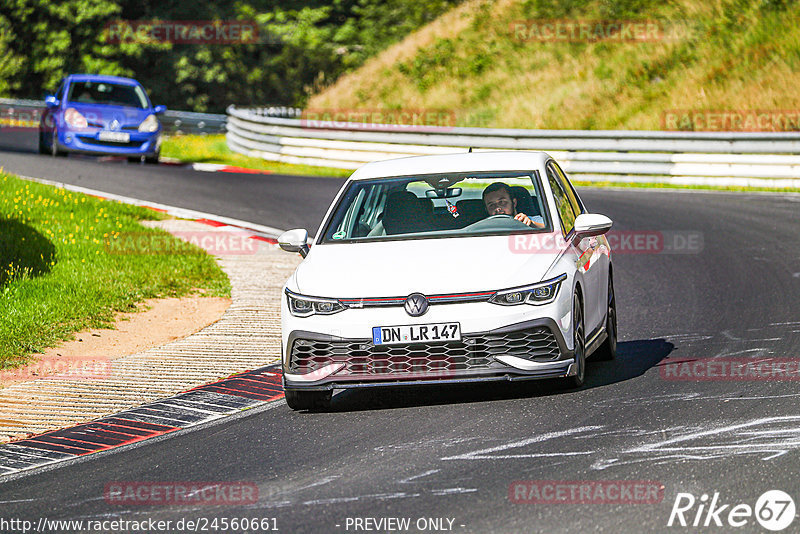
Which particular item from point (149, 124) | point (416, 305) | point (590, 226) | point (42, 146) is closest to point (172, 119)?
point (42, 146)

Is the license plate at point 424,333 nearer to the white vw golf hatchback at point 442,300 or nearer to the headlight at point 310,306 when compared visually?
the white vw golf hatchback at point 442,300

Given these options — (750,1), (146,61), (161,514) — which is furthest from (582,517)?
(146,61)

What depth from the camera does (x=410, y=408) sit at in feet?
26.4

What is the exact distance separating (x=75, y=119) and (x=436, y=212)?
18429 mm

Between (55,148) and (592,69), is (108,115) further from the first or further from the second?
(592,69)

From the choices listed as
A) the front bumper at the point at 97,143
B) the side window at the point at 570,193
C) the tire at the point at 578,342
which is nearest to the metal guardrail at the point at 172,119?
the front bumper at the point at 97,143

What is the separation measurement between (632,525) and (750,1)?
29592mm

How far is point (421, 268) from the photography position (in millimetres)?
7785

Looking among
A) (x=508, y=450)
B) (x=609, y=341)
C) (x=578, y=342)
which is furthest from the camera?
(x=609, y=341)

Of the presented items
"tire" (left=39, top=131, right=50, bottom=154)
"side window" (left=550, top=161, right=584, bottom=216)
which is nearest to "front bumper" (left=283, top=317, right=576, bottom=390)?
"side window" (left=550, top=161, right=584, bottom=216)

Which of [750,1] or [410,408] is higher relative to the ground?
[750,1]

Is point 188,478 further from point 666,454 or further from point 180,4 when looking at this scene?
point 180,4

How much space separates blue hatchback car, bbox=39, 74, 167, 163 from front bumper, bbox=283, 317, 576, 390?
19.0 meters

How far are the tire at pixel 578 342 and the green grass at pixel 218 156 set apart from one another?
19.2 meters
